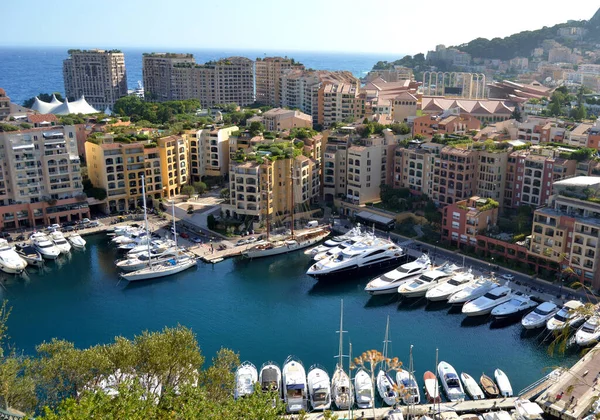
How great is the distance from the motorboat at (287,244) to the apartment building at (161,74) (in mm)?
72833

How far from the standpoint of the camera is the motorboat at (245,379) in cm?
3048

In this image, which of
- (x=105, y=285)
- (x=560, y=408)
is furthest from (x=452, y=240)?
(x=105, y=285)

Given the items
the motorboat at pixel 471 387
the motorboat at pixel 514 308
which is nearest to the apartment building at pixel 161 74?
the motorboat at pixel 514 308

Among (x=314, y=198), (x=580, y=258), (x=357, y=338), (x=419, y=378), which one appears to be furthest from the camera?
(x=314, y=198)

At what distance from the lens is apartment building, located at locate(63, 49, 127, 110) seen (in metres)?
128

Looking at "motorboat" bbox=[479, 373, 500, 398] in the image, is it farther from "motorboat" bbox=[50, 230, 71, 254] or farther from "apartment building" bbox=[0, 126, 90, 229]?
"apartment building" bbox=[0, 126, 90, 229]

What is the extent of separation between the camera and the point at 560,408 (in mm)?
28281

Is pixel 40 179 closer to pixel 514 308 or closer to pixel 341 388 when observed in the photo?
pixel 341 388

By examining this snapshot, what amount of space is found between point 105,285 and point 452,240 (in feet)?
90.4

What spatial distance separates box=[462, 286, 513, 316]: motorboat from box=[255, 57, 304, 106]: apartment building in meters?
74.2

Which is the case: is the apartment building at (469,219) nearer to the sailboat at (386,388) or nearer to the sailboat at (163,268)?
the sailboat at (386,388)

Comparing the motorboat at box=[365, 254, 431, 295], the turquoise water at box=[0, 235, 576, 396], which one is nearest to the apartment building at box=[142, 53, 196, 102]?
the turquoise water at box=[0, 235, 576, 396]

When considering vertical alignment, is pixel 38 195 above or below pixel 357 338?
above

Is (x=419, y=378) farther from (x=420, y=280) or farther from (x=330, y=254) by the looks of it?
(x=330, y=254)
